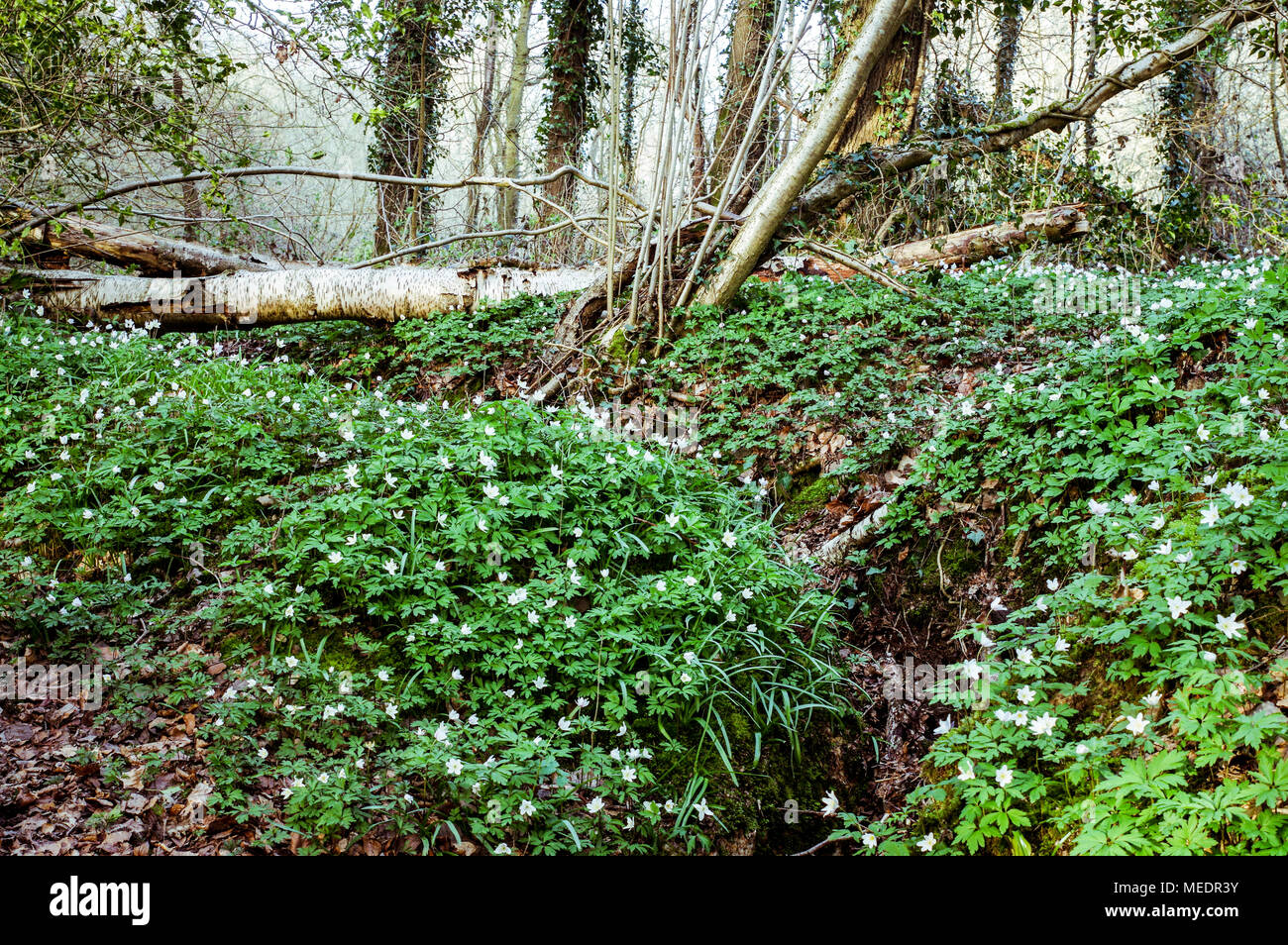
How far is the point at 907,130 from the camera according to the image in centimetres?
750

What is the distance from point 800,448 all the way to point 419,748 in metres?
3.13

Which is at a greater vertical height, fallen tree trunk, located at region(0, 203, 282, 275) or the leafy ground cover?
fallen tree trunk, located at region(0, 203, 282, 275)

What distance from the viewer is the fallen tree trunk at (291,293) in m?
7.20

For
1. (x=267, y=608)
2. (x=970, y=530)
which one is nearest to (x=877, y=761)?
(x=970, y=530)

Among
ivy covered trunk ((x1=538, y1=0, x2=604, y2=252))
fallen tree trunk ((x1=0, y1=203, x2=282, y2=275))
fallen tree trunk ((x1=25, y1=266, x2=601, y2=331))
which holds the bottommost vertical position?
fallen tree trunk ((x1=25, y1=266, x2=601, y2=331))

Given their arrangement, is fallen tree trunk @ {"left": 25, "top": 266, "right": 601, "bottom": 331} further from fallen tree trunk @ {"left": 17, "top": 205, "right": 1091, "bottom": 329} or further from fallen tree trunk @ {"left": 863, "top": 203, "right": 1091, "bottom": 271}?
fallen tree trunk @ {"left": 863, "top": 203, "right": 1091, "bottom": 271}

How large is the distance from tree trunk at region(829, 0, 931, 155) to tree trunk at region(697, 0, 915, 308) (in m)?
1.34

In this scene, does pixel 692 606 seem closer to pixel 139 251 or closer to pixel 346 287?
pixel 346 287

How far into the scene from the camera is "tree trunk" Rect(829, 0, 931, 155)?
24.3ft

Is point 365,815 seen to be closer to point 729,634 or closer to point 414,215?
point 729,634

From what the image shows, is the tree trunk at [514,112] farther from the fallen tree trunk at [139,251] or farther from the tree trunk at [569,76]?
the fallen tree trunk at [139,251]

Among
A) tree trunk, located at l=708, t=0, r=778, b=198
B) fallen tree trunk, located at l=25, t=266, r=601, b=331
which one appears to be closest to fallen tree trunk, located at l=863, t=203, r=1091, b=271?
tree trunk, located at l=708, t=0, r=778, b=198

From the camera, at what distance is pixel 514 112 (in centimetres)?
1359

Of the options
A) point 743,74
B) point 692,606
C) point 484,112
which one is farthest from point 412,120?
point 692,606
